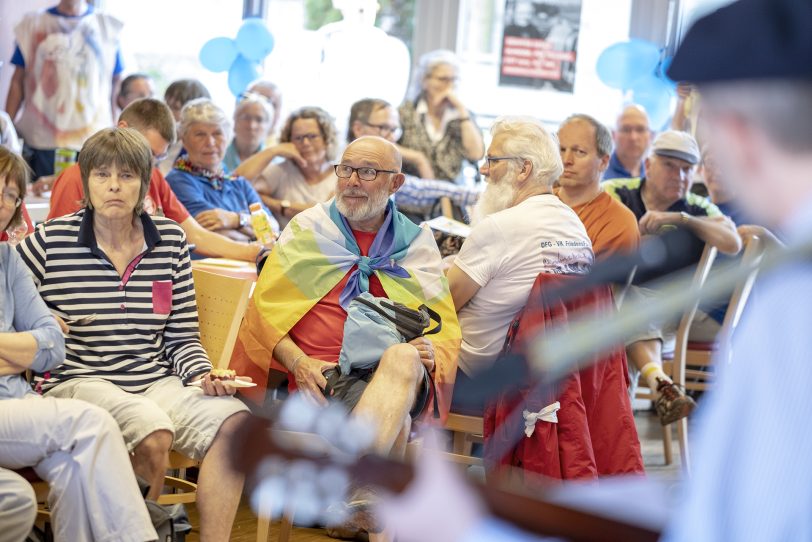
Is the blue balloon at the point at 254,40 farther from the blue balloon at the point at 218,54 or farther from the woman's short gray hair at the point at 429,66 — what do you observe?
the woman's short gray hair at the point at 429,66

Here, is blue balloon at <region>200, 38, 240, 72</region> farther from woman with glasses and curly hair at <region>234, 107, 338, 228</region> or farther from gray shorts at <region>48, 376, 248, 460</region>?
gray shorts at <region>48, 376, 248, 460</region>

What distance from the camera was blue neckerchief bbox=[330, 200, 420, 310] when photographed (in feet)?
11.3

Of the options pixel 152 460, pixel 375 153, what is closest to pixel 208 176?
pixel 375 153

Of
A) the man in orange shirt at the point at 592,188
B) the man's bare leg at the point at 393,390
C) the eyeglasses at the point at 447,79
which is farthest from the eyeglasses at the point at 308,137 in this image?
the man's bare leg at the point at 393,390

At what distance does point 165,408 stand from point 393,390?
0.65 meters

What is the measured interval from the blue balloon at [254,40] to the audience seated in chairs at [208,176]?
2.60 meters

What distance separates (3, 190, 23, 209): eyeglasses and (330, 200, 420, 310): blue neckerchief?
1.03m

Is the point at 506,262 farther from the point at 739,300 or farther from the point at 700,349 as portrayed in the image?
the point at 700,349

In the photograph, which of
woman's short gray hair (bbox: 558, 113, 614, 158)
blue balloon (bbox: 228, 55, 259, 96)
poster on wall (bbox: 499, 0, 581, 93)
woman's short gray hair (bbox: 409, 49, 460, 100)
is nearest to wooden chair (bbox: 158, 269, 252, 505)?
woman's short gray hair (bbox: 558, 113, 614, 158)

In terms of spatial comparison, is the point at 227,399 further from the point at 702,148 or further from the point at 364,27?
the point at 364,27

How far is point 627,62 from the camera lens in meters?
7.47

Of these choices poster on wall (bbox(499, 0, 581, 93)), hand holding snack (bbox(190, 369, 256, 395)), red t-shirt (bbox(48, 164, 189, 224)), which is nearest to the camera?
hand holding snack (bbox(190, 369, 256, 395))

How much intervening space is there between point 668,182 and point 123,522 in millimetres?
3216

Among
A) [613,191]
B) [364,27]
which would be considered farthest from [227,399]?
[364,27]
